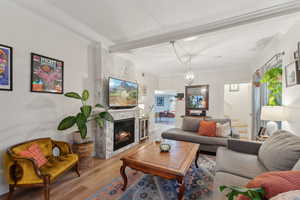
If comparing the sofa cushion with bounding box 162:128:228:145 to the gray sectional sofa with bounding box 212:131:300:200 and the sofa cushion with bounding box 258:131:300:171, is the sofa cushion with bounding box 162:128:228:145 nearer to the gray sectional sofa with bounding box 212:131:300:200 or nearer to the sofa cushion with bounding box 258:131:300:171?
the gray sectional sofa with bounding box 212:131:300:200

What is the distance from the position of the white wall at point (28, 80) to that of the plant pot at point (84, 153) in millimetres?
392

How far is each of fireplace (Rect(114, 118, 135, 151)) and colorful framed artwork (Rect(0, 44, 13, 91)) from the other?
6.42 feet

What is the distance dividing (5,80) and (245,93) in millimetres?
7616

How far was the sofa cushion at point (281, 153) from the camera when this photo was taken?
1.33m

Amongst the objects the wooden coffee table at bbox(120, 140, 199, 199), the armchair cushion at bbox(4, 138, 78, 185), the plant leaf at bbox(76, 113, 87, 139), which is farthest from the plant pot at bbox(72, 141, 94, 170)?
the wooden coffee table at bbox(120, 140, 199, 199)

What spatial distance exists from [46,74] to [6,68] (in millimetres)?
479

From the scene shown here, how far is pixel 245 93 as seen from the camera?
19.6 feet

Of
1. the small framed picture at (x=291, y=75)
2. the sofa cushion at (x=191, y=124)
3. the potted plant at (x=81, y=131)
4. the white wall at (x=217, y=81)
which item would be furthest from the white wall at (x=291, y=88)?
the potted plant at (x=81, y=131)

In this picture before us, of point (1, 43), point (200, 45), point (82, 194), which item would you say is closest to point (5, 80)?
point (1, 43)

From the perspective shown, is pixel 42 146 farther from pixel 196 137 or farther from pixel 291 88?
pixel 291 88

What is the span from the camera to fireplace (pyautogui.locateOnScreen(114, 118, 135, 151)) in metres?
3.24

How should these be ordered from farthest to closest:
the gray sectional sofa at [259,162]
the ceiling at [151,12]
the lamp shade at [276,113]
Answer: the lamp shade at [276,113] → the ceiling at [151,12] → the gray sectional sofa at [259,162]

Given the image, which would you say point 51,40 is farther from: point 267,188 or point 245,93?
point 245,93

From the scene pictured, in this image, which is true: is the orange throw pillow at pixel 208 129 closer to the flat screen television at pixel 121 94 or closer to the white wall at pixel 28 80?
the flat screen television at pixel 121 94
